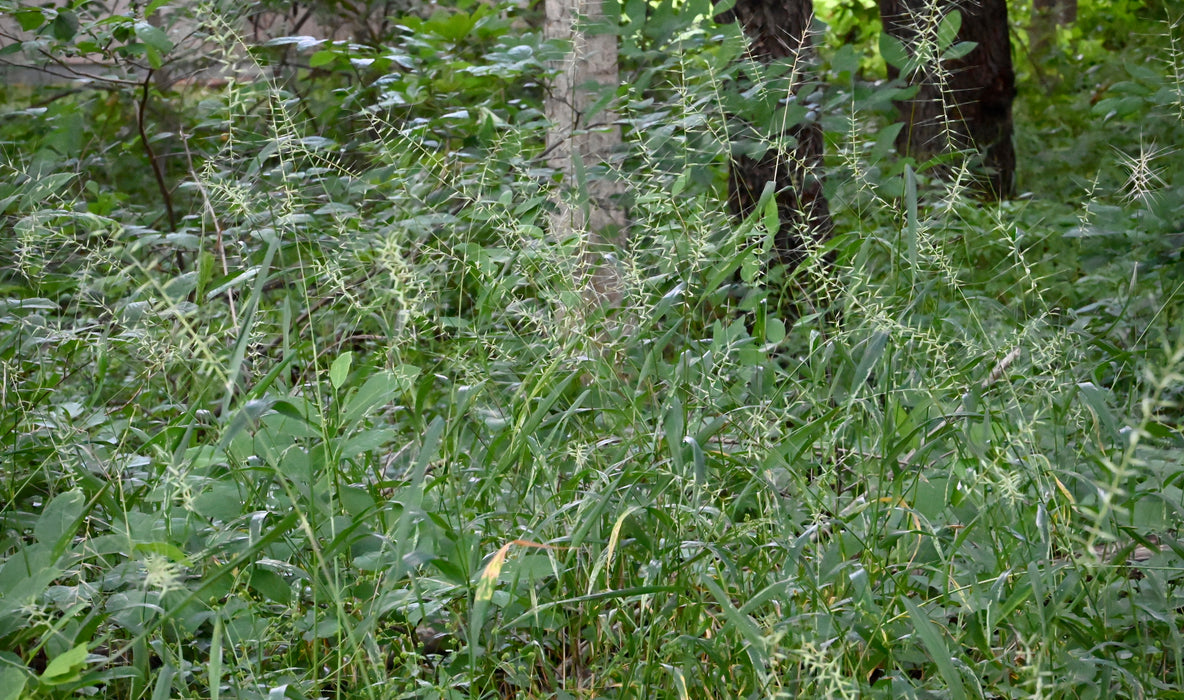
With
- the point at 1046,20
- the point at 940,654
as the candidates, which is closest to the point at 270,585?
the point at 940,654

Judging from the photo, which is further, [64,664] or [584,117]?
[584,117]

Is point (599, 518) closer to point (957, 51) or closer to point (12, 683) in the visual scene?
point (12, 683)

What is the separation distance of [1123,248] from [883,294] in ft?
3.32

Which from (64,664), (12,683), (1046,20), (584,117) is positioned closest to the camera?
(64,664)

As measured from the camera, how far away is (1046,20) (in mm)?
11484

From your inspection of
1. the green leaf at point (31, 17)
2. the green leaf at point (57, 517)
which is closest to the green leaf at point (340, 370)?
the green leaf at point (57, 517)

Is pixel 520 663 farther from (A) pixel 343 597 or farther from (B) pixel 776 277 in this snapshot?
(B) pixel 776 277

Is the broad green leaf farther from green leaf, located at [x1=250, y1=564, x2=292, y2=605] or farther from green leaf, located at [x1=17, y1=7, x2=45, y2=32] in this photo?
green leaf, located at [x1=17, y1=7, x2=45, y2=32]

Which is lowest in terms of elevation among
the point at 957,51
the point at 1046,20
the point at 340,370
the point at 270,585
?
the point at 1046,20

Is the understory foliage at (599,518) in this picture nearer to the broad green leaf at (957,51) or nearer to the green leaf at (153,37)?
the broad green leaf at (957,51)

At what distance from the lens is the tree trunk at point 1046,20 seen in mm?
10371

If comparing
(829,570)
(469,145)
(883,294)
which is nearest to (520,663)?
(829,570)

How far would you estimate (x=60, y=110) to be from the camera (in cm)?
357

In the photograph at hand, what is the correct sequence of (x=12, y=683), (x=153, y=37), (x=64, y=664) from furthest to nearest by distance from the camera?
(x=153, y=37)
(x=12, y=683)
(x=64, y=664)
